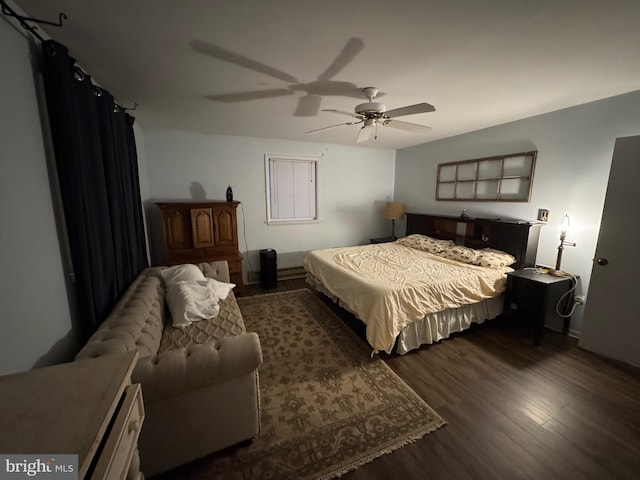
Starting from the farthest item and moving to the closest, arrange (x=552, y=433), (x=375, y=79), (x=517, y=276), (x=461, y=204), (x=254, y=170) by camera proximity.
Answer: (x=254, y=170)
(x=461, y=204)
(x=517, y=276)
(x=375, y=79)
(x=552, y=433)

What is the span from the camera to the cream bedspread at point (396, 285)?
2160 millimetres

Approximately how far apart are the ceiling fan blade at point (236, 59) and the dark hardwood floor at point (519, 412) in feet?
8.38

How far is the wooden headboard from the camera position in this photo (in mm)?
2879

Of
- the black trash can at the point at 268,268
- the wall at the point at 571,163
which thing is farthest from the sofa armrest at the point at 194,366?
the wall at the point at 571,163

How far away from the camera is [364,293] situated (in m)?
2.32

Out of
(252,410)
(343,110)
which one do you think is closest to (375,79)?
(343,110)

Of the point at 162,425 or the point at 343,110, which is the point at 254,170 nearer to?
the point at 343,110

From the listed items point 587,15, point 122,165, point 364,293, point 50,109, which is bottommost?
point 364,293

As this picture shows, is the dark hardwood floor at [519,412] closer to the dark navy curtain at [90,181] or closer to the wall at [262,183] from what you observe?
the dark navy curtain at [90,181]

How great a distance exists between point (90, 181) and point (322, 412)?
219 centimetres

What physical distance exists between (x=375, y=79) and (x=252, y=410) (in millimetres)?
2455

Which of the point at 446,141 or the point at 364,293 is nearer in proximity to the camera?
the point at 364,293

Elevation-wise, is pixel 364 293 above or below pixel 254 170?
below

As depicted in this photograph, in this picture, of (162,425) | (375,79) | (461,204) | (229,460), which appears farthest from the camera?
(461,204)
